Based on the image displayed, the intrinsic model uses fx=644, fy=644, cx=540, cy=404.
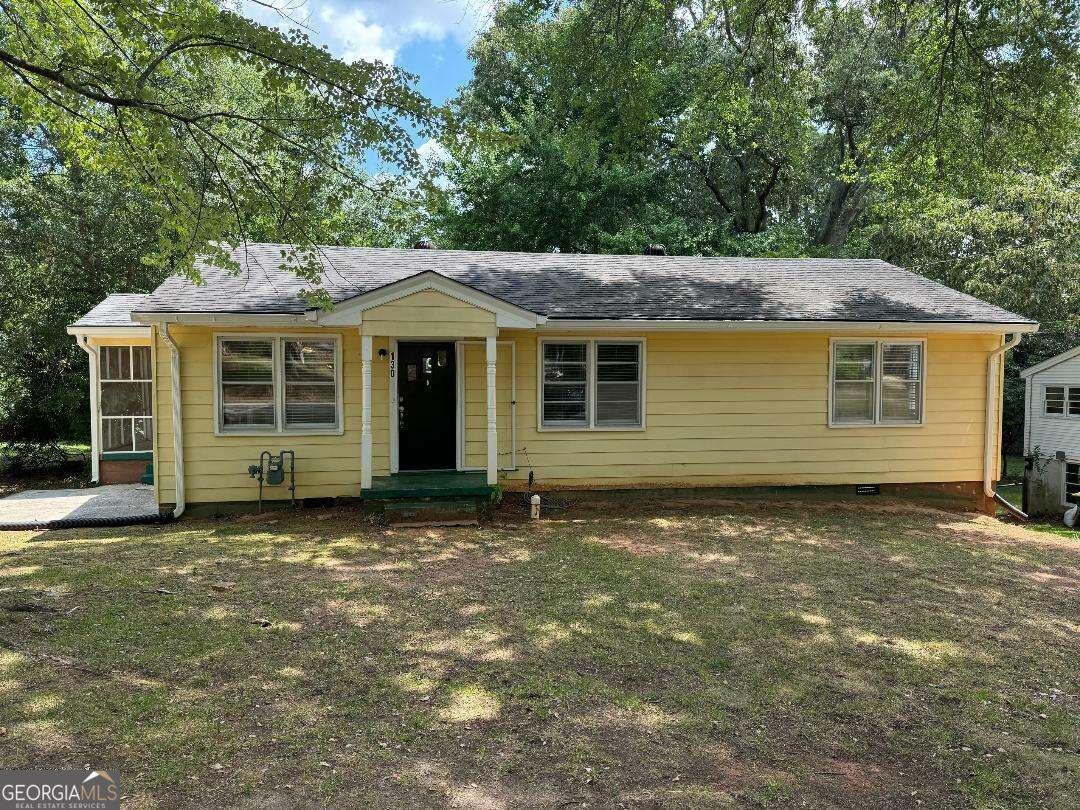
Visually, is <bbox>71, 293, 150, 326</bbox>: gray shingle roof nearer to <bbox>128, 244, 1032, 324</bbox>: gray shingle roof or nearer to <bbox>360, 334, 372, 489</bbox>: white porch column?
<bbox>128, 244, 1032, 324</bbox>: gray shingle roof

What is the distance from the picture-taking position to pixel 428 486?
8430mm

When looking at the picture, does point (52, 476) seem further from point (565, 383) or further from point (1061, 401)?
point (1061, 401)

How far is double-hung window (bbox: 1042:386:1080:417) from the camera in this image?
16.0 metres

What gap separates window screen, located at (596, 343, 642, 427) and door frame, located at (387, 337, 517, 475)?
4.25 feet

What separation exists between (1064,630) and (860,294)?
6809 mm

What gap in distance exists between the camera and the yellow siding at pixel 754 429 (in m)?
9.66

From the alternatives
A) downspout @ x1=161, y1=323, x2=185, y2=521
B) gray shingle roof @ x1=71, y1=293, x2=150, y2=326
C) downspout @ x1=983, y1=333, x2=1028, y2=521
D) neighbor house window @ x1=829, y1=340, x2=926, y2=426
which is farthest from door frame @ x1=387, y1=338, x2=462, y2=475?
downspout @ x1=983, y1=333, x2=1028, y2=521

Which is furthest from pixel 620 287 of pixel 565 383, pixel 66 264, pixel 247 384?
pixel 66 264

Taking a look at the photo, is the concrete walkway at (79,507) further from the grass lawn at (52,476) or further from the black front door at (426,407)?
the black front door at (426,407)

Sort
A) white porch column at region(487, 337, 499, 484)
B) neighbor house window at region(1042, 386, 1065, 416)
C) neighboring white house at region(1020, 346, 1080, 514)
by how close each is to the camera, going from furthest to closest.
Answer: neighbor house window at region(1042, 386, 1065, 416) → neighboring white house at region(1020, 346, 1080, 514) → white porch column at region(487, 337, 499, 484)

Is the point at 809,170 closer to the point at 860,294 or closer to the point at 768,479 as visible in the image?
the point at 860,294

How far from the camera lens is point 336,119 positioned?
6.40 m

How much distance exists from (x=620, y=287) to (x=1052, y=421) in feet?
44.9

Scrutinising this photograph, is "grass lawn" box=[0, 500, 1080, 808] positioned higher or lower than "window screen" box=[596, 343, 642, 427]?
lower
